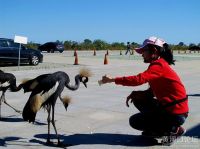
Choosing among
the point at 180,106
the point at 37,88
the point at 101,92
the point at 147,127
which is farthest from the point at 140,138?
the point at 101,92

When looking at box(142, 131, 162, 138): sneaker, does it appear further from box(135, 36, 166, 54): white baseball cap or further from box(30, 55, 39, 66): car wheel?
box(30, 55, 39, 66): car wheel

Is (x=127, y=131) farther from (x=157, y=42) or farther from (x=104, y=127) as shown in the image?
(x=157, y=42)

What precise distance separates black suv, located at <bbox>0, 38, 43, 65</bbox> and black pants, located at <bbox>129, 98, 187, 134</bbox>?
1828 centimetres

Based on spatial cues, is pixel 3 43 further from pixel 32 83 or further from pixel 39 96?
pixel 39 96

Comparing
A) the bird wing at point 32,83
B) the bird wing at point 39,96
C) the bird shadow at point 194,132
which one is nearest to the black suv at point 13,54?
the bird wing at point 32,83

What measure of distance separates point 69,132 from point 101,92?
5.25 m

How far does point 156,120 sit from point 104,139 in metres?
0.99

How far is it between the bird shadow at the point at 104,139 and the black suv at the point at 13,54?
57.3ft

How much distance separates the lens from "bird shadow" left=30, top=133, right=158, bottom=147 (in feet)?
21.3

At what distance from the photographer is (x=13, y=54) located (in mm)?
23938

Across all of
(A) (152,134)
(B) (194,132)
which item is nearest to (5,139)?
(A) (152,134)

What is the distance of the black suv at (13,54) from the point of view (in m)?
23.8

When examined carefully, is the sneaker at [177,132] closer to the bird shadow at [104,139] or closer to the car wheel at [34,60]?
the bird shadow at [104,139]

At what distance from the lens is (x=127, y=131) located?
23.8ft
